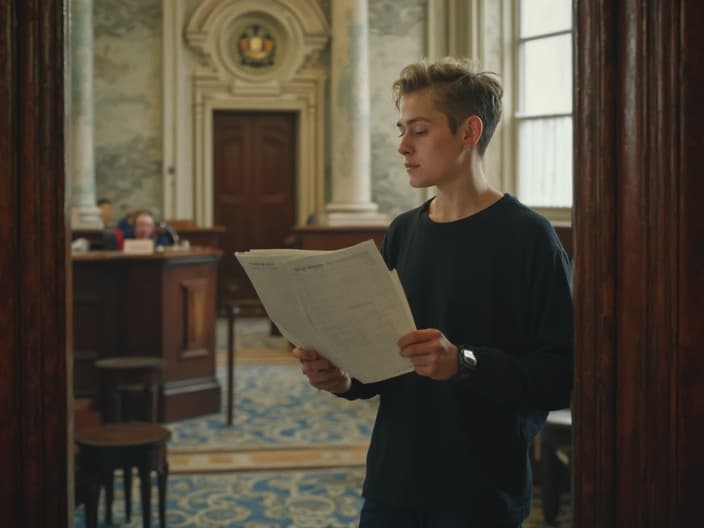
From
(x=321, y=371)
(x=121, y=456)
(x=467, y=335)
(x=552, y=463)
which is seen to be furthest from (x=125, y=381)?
(x=467, y=335)

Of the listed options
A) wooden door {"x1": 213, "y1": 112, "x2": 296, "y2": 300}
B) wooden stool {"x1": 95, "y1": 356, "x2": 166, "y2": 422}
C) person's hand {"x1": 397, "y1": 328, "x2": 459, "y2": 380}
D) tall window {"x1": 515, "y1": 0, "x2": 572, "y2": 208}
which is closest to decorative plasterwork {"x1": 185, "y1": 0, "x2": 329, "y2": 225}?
wooden door {"x1": 213, "y1": 112, "x2": 296, "y2": 300}

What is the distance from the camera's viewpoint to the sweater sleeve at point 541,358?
1.67 meters

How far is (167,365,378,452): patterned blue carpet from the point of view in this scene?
6.11 m

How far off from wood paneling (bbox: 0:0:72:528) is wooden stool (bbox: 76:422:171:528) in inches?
103

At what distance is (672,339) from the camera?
1.28 metres

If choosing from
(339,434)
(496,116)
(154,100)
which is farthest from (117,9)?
(496,116)

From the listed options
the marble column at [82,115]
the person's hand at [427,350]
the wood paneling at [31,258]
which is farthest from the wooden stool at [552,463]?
the marble column at [82,115]

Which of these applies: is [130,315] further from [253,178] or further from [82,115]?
[253,178]

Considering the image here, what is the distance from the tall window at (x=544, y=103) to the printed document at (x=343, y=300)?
330 inches

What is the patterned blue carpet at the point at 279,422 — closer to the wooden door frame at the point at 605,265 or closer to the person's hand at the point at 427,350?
the person's hand at the point at 427,350

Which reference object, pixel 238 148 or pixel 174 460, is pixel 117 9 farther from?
pixel 174 460

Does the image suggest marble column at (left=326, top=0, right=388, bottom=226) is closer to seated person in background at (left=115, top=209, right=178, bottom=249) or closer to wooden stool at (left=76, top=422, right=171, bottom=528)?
seated person in background at (left=115, top=209, right=178, bottom=249)

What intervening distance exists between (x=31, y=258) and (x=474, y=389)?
786mm

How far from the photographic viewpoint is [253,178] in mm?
13500
